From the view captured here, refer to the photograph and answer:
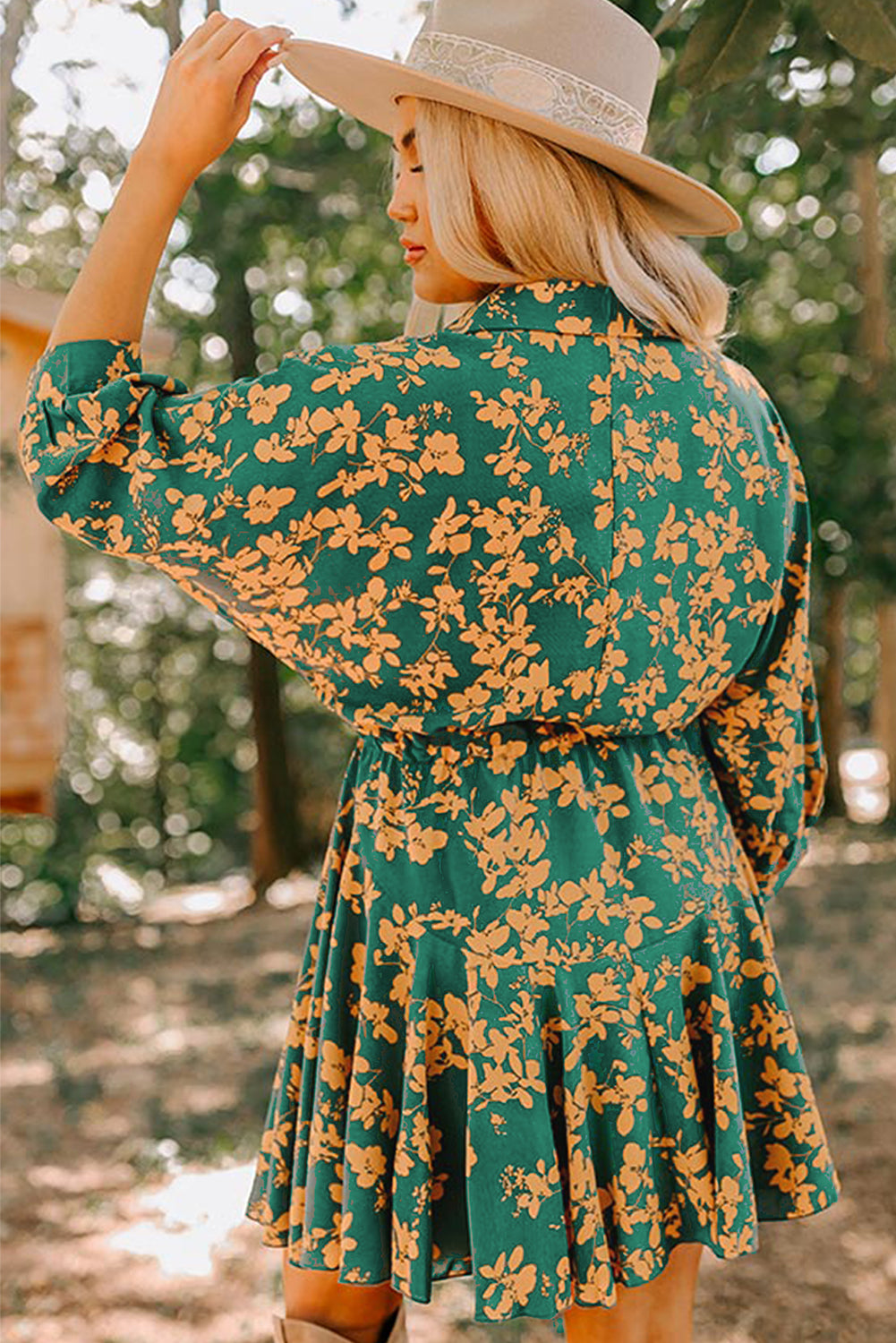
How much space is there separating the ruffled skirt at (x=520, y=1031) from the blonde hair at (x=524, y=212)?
1.48ft

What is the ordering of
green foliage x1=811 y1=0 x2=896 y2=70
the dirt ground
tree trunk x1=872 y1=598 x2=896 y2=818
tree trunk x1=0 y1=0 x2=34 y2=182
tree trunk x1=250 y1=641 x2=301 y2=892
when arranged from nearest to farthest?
green foliage x1=811 y1=0 x2=896 y2=70 → tree trunk x1=0 y1=0 x2=34 y2=182 → the dirt ground → tree trunk x1=250 y1=641 x2=301 y2=892 → tree trunk x1=872 y1=598 x2=896 y2=818

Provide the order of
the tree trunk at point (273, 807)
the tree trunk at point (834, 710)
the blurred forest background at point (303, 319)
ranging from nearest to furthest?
the blurred forest background at point (303, 319) < the tree trunk at point (273, 807) < the tree trunk at point (834, 710)

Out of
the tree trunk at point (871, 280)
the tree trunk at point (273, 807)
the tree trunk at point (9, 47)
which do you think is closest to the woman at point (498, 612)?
the tree trunk at point (9, 47)

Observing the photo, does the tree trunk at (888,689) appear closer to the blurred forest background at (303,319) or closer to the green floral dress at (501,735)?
the blurred forest background at (303,319)

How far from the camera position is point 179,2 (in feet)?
7.66

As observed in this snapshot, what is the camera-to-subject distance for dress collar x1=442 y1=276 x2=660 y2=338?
1.41 meters

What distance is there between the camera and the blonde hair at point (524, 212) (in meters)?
1.45

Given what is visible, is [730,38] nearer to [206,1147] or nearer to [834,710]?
[206,1147]

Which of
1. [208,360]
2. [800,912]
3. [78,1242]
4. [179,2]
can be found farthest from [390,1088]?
[208,360]

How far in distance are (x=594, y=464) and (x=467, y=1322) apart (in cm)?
231

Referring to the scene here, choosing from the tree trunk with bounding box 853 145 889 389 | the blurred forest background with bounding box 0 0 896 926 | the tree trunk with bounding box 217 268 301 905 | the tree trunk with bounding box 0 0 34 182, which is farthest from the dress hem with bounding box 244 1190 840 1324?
the tree trunk with bounding box 853 145 889 389

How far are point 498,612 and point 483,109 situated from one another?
1.64ft

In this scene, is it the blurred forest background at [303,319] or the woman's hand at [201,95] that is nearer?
the woman's hand at [201,95]

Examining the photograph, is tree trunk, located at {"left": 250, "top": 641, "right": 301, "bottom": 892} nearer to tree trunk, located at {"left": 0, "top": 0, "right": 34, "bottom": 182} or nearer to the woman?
tree trunk, located at {"left": 0, "top": 0, "right": 34, "bottom": 182}
